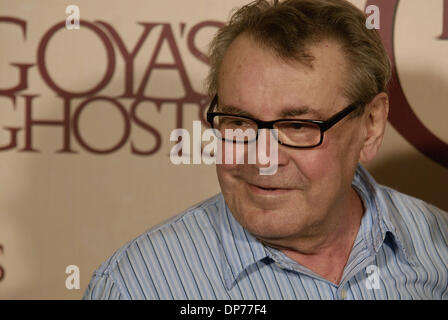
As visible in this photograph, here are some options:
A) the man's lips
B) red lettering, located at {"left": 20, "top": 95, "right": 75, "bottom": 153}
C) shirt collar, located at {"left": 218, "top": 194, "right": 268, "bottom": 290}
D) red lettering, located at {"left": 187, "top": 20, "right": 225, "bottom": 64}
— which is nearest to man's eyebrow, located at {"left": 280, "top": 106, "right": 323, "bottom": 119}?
the man's lips

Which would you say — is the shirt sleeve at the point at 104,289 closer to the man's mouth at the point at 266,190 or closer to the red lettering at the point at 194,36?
the man's mouth at the point at 266,190

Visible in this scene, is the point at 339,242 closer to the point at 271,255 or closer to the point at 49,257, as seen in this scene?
the point at 271,255

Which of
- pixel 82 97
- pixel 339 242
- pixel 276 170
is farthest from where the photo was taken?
pixel 82 97

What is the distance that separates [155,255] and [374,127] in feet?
1.65

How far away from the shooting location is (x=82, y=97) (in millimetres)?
1712

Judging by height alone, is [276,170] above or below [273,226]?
above

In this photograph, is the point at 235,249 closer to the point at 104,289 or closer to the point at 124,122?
the point at 104,289

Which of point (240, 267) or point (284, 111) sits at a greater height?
point (284, 111)

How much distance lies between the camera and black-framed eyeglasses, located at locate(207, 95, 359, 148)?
118 cm

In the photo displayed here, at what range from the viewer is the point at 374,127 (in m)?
1.36

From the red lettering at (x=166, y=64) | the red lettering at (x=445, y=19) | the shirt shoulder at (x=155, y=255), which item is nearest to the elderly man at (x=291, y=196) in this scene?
the shirt shoulder at (x=155, y=255)

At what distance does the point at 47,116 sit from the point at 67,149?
0.10m

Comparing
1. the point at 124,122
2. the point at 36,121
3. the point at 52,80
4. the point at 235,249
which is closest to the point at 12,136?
the point at 36,121
